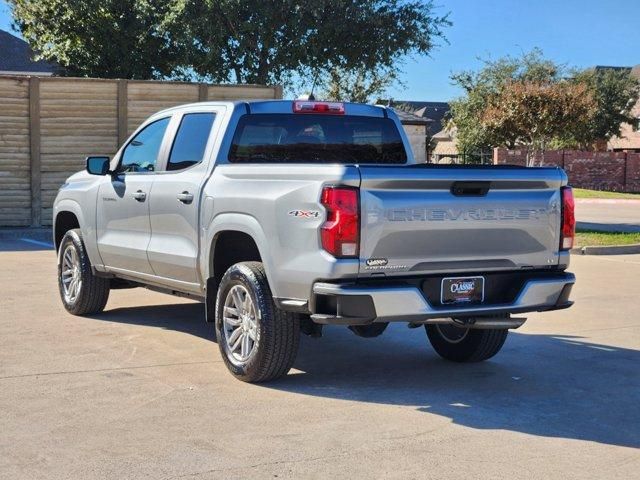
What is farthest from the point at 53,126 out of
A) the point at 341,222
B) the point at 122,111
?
the point at 341,222

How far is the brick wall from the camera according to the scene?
1738 inches

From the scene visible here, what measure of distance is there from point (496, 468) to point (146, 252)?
3.94 meters

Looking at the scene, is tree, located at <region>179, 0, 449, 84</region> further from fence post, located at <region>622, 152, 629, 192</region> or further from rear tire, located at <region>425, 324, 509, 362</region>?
fence post, located at <region>622, 152, 629, 192</region>

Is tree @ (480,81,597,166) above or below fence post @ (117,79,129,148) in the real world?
above

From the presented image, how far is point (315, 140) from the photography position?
24.4 feet

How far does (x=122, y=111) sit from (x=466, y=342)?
13.5 metres

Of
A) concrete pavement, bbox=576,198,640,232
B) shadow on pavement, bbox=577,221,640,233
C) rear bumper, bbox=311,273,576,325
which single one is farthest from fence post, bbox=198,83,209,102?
rear bumper, bbox=311,273,576,325

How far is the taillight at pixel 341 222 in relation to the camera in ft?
18.5

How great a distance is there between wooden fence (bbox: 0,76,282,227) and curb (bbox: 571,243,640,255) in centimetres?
→ 858

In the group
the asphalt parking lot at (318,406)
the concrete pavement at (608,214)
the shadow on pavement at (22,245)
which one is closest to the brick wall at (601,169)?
the concrete pavement at (608,214)

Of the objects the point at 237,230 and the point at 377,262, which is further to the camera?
the point at 237,230

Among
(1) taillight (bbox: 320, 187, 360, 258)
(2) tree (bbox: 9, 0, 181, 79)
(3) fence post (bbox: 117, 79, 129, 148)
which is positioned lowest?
(1) taillight (bbox: 320, 187, 360, 258)

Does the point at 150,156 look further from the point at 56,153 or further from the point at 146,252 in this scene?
the point at 56,153

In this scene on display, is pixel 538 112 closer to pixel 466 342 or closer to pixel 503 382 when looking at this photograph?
pixel 466 342
